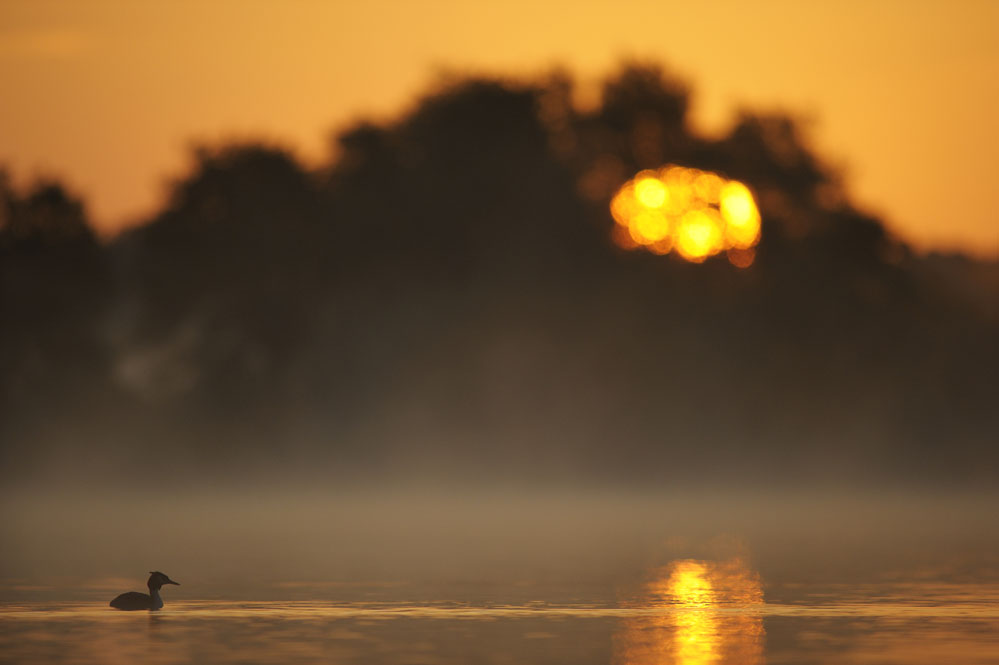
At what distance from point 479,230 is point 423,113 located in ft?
15.6

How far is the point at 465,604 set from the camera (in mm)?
26031

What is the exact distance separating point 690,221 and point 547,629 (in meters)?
46.9

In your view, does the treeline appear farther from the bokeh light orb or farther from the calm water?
the calm water

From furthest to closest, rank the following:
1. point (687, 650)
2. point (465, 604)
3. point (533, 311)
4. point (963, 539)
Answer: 1. point (533, 311)
2. point (963, 539)
3. point (465, 604)
4. point (687, 650)

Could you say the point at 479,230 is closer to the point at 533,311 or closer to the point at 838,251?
the point at 533,311

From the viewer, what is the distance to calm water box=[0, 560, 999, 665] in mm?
20578

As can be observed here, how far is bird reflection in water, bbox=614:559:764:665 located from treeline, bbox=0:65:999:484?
1443 inches

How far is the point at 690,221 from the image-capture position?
6912 centimetres

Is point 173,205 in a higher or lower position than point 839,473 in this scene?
higher

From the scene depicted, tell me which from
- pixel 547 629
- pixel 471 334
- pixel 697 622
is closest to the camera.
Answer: pixel 547 629

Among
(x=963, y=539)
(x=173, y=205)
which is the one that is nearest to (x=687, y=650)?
(x=963, y=539)

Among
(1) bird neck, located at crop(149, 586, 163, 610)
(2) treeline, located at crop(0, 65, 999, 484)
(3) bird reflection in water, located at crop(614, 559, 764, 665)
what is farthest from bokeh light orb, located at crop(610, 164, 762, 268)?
(1) bird neck, located at crop(149, 586, 163, 610)

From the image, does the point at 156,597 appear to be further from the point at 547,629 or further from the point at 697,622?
the point at 697,622

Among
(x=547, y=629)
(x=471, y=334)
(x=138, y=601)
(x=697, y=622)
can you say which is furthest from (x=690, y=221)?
(x=547, y=629)
